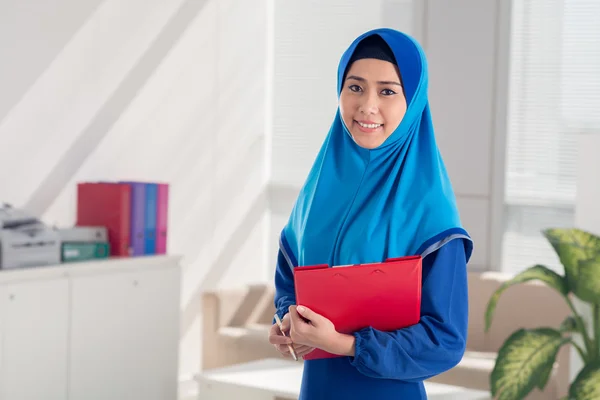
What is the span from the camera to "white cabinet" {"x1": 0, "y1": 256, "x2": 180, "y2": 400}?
12.7 ft

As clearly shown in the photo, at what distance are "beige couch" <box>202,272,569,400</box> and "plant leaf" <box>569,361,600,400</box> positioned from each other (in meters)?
0.71

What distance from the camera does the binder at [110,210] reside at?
4.50 meters

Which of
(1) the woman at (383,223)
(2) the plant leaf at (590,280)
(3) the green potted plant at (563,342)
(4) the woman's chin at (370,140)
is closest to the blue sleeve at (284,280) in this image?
(1) the woman at (383,223)

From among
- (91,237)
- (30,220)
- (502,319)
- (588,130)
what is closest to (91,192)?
(91,237)

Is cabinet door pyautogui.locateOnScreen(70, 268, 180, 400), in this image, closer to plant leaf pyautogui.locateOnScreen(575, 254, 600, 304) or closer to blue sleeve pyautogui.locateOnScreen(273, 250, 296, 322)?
plant leaf pyautogui.locateOnScreen(575, 254, 600, 304)

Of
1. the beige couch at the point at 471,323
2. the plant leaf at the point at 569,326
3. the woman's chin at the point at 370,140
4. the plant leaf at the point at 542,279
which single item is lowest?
the beige couch at the point at 471,323

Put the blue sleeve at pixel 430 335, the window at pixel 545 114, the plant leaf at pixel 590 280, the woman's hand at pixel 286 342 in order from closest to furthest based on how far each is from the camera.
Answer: the blue sleeve at pixel 430 335 → the woman's hand at pixel 286 342 → the plant leaf at pixel 590 280 → the window at pixel 545 114

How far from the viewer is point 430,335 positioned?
1612mm

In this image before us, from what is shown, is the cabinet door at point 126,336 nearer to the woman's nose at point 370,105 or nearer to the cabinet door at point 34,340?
the cabinet door at point 34,340

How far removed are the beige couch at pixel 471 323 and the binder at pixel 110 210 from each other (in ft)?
3.17

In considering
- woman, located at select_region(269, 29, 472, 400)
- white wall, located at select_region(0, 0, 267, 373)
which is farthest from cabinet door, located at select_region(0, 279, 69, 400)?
woman, located at select_region(269, 29, 472, 400)

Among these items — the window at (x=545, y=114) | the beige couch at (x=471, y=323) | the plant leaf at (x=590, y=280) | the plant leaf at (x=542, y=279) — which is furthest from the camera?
the window at (x=545, y=114)

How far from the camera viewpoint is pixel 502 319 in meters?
4.99

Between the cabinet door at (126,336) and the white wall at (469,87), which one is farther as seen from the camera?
the white wall at (469,87)
